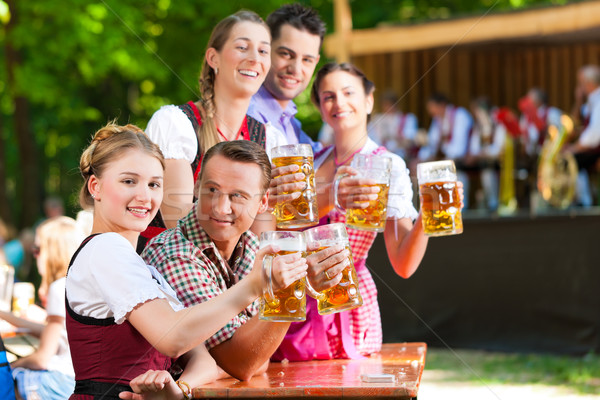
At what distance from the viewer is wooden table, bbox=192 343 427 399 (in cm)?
179

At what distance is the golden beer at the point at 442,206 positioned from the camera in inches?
86.0

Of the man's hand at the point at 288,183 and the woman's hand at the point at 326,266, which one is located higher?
the man's hand at the point at 288,183

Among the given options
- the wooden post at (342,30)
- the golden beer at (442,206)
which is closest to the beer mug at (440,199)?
the golden beer at (442,206)

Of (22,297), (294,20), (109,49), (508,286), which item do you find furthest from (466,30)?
(294,20)

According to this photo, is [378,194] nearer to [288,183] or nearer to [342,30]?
[288,183]

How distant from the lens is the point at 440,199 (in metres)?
2.19

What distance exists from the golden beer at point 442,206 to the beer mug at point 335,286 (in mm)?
432

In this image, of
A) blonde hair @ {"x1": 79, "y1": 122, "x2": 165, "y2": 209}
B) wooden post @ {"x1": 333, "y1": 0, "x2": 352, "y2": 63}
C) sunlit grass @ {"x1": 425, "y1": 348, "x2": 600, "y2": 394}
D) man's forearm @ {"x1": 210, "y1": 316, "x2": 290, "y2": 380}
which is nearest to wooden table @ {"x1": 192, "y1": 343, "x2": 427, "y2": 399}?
man's forearm @ {"x1": 210, "y1": 316, "x2": 290, "y2": 380}

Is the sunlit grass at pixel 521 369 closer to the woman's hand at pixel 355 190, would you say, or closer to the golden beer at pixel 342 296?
the woman's hand at pixel 355 190

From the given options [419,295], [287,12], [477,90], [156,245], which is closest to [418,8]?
[477,90]

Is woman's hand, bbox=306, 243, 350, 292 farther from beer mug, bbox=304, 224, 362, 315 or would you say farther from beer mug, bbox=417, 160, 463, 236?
beer mug, bbox=417, 160, 463, 236

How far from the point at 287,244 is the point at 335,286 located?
0.62ft

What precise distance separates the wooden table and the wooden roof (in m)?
7.23

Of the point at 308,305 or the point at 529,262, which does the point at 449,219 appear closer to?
the point at 308,305
